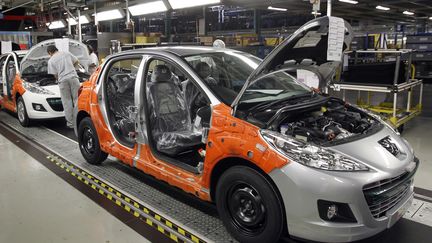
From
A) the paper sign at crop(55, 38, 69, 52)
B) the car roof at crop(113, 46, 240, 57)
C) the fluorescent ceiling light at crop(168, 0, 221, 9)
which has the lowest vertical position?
the car roof at crop(113, 46, 240, 57)

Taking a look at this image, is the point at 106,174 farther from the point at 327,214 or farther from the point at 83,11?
the point at 83,11

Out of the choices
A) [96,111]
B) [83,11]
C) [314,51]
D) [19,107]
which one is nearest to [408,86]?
[314,51]

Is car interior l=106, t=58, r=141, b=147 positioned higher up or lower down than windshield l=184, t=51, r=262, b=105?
lower down

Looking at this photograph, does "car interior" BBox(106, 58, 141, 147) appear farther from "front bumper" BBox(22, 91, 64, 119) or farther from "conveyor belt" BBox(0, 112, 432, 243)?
"front bumper" BBox(22, 91, 64, 119)

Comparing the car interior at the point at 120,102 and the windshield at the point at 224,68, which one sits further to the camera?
the car interior at the point at 120,102

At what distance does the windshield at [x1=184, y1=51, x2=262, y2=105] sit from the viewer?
3083mm

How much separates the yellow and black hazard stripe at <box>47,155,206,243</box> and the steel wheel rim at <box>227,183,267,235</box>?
35cm

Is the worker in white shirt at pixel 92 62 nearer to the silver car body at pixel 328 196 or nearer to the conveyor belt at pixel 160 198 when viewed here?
the conveyor belt at pixel 160 198

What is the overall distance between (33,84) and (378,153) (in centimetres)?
629

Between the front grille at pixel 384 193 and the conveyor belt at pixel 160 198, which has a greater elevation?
the front grille at pixel 384 193

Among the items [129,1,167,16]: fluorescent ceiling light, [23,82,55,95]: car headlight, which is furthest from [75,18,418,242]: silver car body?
[129,1,167,16]: fluorescent ceiling light

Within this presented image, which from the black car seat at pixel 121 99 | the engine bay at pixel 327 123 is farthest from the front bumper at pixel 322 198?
the black car seat at pixel 121 99

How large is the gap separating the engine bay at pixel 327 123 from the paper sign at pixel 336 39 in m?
0.46

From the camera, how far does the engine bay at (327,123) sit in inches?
99.3
